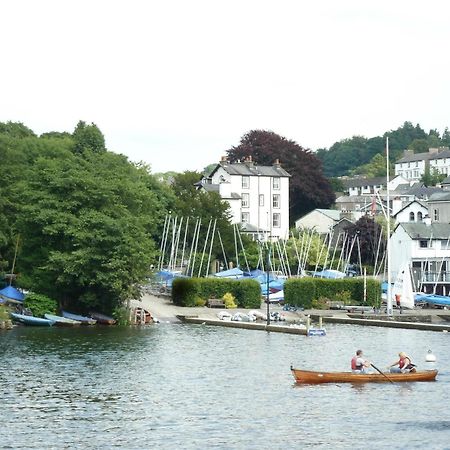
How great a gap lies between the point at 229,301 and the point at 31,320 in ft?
72.2

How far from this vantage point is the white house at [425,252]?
130500 mm

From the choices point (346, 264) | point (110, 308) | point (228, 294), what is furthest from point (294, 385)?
point (346, 264)

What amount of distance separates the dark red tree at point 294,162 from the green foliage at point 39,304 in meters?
81.9

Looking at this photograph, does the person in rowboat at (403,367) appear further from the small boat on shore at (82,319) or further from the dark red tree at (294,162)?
the dark red tree at (294,162)

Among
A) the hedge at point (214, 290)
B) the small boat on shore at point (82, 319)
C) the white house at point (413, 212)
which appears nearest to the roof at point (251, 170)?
the white house at point (413, 212)

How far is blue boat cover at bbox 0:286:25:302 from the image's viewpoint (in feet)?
338

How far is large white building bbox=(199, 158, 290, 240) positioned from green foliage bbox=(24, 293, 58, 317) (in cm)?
6092

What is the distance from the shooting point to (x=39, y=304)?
100m

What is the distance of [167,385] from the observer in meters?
64.4

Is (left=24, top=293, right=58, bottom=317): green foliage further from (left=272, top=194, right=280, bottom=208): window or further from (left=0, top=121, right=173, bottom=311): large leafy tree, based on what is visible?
(left=272, top=194, right=280, bottom=208): window

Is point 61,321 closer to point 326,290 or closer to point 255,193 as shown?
point 326,290

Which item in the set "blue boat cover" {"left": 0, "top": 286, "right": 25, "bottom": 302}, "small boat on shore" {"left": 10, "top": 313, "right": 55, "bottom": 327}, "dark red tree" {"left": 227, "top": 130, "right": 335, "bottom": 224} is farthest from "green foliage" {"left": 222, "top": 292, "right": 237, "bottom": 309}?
"dark red tree" {"left": 227, "top": 130, "right": 335, "bottom": 224}

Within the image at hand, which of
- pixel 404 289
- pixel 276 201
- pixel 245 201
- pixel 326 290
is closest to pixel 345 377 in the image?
pixel 404 289

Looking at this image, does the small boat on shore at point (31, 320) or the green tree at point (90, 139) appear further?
the green tree at point (90, 139)
